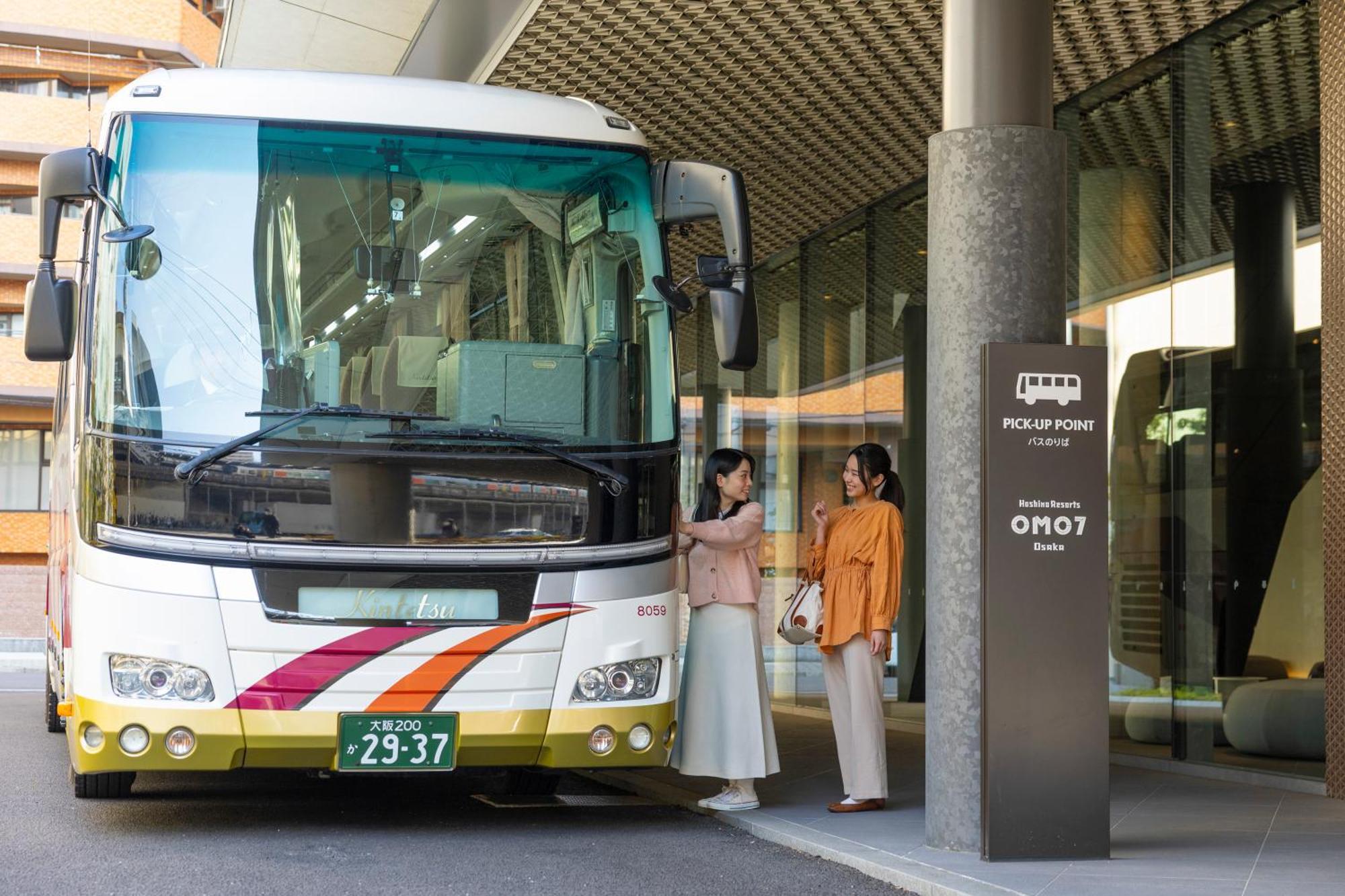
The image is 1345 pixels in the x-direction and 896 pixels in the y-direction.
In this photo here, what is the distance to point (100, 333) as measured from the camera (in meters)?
7.13

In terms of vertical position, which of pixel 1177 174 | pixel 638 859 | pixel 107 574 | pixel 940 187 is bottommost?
pixel 638 859

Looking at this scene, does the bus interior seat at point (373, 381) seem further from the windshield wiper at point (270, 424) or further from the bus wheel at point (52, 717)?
the bus wheel at point (52, 717)

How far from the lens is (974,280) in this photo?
6785mm

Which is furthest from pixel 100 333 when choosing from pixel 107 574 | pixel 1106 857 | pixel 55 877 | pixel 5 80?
pixel 5 80

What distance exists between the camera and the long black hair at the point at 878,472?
8.24m

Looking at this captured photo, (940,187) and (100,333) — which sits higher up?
(940,187)

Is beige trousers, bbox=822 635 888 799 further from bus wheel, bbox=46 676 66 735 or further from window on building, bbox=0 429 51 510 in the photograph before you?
window on building, bbox=0 429 51 510

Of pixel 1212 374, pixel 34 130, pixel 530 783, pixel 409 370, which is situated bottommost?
pixel 530 783

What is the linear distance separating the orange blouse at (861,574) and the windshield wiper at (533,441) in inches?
56.4

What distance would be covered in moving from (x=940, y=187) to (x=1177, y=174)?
14.4 ft

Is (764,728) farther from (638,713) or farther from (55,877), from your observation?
(55,877)

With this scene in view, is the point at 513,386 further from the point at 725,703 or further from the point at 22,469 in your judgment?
the point at 22,469

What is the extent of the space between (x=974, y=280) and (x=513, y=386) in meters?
2.13

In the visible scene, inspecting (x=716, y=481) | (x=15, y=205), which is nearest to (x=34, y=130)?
(x=15, y=205)
